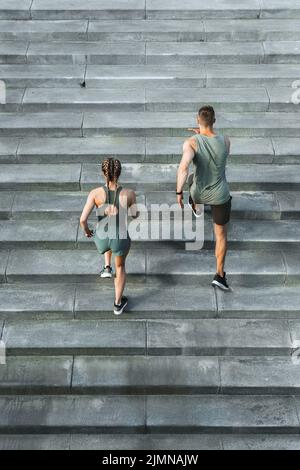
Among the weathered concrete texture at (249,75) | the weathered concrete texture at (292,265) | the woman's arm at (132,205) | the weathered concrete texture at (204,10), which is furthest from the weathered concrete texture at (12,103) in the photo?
the weathered concrete texture at (292,265)

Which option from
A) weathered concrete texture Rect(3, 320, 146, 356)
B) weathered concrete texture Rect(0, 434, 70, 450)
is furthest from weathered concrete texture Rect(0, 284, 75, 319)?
weathered concrete texture Rect(0, 434, 70, 450)

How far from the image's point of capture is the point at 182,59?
25.8 feet

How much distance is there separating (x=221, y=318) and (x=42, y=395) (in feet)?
6.87

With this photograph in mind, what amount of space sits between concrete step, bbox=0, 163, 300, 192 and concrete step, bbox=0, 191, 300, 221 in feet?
0.26

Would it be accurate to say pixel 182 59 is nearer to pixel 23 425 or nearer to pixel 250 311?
pixel 250 311

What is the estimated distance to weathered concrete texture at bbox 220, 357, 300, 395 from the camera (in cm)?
553

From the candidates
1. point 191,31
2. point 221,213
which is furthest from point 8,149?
point 191,31

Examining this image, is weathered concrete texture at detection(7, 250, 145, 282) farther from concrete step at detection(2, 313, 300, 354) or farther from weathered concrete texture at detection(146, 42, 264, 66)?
weathered concrete texture at detection(146, 42, 264, 66)

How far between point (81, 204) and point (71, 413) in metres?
2.48

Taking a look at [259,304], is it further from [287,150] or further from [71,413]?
[71,413]

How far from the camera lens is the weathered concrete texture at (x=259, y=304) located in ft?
19.4

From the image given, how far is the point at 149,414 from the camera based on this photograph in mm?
5410

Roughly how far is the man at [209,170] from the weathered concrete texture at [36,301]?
1708 millimetres

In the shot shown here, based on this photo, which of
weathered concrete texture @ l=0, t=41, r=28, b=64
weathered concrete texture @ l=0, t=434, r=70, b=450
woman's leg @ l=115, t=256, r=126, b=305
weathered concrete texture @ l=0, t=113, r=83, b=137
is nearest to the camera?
weathered concrete texture @ l=0, t=434, r=70, b=450
